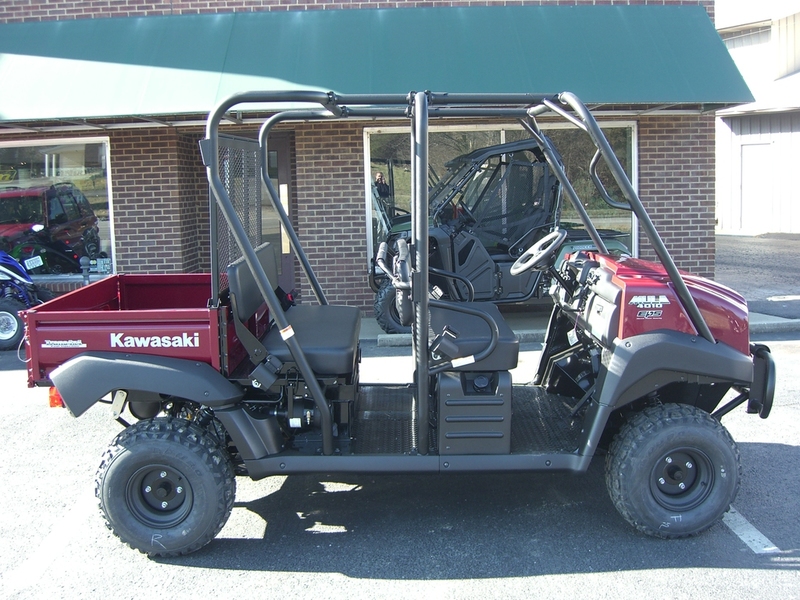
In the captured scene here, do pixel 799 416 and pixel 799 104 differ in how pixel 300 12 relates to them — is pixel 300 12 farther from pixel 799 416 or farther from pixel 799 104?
pixel 799 104

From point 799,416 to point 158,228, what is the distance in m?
7.43

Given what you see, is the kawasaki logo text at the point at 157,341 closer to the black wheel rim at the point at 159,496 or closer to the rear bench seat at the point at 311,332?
the rear bench seat at the point at 311,332

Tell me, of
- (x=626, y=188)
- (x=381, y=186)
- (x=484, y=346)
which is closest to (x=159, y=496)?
(x=484, y=346)

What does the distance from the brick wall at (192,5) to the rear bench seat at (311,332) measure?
595 centimetres

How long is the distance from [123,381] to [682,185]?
8105mm

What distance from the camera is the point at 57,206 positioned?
10328mm

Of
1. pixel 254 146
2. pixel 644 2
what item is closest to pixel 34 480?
pixel 254 146

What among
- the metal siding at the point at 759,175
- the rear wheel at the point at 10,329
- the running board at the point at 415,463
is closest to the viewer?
the running board at the point at 415,463

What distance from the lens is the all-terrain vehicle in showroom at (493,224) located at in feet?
28.3

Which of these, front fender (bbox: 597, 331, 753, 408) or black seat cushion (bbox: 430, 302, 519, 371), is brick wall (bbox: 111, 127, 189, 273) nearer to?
black seat cushion (bbox: 430, 302, 519, 371)

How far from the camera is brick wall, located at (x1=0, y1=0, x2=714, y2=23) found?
9734 mm

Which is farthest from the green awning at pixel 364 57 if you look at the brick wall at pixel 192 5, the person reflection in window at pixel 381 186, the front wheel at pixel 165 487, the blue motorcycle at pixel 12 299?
the front wheel at pixel 165 487

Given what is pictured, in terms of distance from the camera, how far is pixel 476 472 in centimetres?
398

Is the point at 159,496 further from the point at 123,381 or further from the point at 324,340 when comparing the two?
the point at 324,340
